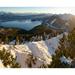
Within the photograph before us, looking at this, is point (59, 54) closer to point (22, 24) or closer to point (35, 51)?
point (35, 51)

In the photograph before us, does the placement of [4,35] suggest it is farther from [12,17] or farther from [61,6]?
[61,6]

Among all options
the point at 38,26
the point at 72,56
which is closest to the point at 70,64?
the point at 72,56

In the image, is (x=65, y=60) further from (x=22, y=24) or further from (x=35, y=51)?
(x=22, y=24)

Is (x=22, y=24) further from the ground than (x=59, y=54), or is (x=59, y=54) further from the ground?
(x=22, y=24)

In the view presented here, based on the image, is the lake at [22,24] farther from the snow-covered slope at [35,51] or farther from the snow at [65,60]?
the snow at [65,60]

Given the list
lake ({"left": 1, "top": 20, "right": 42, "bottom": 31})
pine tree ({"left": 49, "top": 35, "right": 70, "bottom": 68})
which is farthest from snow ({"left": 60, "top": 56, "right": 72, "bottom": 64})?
lake ({"left": 1, "top": 20, "right": 42, "bottom": 31})

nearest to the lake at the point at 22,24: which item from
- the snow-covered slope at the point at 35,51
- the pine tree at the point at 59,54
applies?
the snow-covered slope at the point at 35,51

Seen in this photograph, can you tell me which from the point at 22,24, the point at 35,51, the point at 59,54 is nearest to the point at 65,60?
the point at 59,54

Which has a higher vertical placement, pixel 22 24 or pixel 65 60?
pixel 22 24
